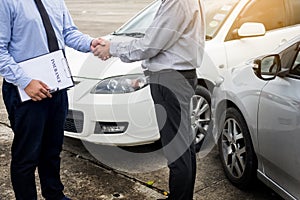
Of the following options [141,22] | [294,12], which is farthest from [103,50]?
[294,12]

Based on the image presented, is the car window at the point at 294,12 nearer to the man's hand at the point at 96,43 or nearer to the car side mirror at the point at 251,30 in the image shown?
the car side mirror at the point at 251,30

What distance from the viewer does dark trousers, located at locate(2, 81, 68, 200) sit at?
2875mm

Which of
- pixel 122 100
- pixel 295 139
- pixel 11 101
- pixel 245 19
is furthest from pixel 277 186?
pixel 245 19

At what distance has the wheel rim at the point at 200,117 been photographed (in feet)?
15.2

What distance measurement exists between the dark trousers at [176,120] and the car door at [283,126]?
571mm

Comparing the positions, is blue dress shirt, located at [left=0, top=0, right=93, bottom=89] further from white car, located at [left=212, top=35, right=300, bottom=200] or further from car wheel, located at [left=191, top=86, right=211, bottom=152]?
car wheel, located at [left=191, top=86, right=211, bottom=152]

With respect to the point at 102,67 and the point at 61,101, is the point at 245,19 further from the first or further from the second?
the point at 61,101

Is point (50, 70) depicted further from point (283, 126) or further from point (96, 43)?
point (283, 126)

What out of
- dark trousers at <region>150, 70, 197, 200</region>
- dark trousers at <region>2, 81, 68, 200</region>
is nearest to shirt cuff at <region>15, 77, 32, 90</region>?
dark trousers at <region>2, 81, 68, 200</region>

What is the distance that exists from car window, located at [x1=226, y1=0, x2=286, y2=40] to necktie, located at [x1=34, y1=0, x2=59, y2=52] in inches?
103

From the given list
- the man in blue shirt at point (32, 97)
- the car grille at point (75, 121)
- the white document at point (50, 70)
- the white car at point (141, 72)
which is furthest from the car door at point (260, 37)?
the white document at point (50, 70)

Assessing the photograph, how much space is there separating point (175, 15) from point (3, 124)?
11.4ft

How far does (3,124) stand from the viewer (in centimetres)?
543

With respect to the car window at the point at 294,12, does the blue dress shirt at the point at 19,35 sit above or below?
above
